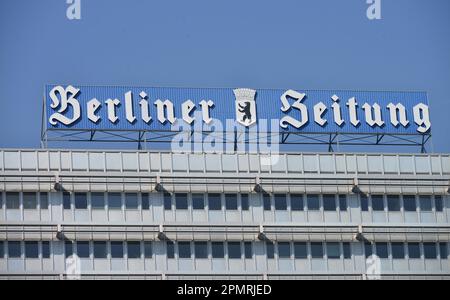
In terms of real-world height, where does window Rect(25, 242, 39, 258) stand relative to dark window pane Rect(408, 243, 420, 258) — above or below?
above

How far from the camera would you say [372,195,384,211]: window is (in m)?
114

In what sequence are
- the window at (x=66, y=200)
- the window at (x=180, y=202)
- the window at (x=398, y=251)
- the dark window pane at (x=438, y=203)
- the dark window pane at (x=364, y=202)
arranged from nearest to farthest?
the window at (x=66, y=200) → the window at (x=180, y=202) → the window at (x=398, y=251) → the dark window pane at (x=364, y=202) → the dark window pane at (x=438, y=203)

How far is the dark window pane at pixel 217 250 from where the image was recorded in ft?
358

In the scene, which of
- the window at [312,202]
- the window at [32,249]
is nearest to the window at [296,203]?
the window at [312,202]

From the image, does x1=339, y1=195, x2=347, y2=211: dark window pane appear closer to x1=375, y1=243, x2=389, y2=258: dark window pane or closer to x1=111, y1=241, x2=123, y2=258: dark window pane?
x1=375, y1=243, x2=389, y2=258: dark window pane

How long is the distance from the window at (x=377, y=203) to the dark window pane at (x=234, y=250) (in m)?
11.6

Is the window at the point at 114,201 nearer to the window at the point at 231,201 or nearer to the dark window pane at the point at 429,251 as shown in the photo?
the window at the point at 231,201

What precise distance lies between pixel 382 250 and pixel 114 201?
2113 centimetres

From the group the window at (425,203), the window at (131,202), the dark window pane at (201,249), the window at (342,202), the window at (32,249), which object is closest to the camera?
the window at (32,249)

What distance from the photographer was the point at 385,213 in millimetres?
113562

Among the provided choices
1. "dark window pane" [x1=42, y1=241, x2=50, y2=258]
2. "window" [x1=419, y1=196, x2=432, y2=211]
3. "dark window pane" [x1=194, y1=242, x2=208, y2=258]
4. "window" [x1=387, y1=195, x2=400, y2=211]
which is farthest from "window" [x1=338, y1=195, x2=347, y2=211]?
"dark window pane" [x1=42, y1=241, x2=50, y2=258]

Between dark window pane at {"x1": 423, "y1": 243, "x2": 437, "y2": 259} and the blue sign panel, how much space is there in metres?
9.05

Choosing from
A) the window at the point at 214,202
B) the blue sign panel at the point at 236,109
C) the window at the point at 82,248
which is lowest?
the window at the point at 82,248

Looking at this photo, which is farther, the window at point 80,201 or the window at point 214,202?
the window at point 214,202
